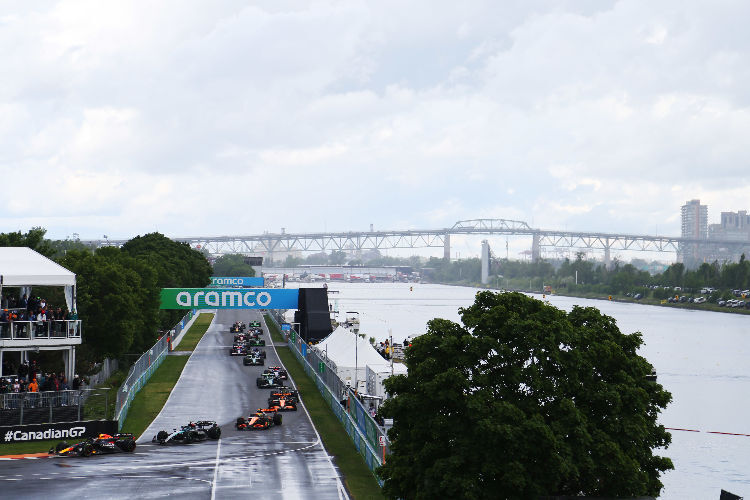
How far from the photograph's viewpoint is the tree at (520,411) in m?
26.0

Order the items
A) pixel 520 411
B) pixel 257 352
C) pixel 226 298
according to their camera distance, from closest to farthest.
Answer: pixel 520 411, pixel 257 352, pixel 226 298

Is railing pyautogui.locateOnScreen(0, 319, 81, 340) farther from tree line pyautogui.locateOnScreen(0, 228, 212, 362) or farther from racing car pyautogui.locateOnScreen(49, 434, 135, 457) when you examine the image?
tree line pyautogui.locateOnScreen(0, 228, 212, 362)

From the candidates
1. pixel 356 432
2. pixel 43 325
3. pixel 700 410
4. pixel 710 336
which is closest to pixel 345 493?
pixel 356 432

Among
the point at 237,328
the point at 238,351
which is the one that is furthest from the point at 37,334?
the point at 237,328

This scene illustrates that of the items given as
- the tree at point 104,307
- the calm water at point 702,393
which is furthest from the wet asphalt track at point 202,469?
the calm water at point 702,393

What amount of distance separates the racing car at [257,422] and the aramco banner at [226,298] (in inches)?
2026

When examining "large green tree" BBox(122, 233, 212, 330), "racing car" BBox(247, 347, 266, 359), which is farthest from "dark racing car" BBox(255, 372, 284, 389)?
"large green tree" BBox(122, 233, 212, 330)

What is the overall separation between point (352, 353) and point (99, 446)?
102ft

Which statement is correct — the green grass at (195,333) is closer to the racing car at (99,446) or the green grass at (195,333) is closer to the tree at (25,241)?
the tree at (25,241)

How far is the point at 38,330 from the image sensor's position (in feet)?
161

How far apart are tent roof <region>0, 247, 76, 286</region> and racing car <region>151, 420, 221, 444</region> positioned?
1124cm

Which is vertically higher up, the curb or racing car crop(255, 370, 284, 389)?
racing car crop(255, 370, 284, 389)

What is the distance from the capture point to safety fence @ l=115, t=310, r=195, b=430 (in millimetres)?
49450

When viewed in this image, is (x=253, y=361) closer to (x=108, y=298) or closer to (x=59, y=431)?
(x=108, y=298)
